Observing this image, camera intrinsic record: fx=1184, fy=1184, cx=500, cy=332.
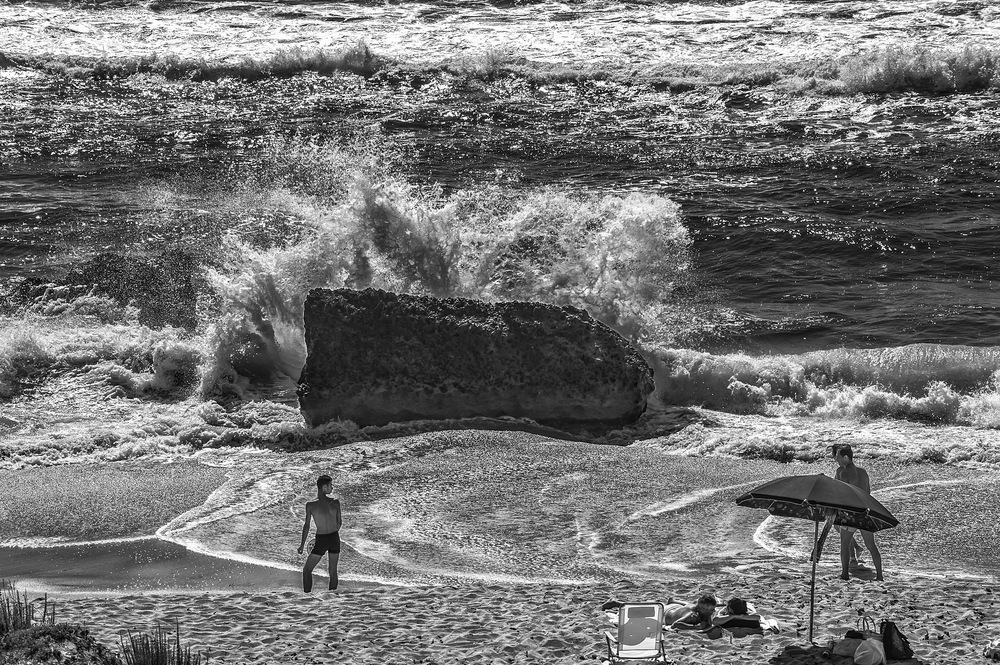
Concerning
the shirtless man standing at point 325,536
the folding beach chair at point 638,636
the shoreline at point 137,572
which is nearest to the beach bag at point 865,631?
the folding beach chair at point 638,636

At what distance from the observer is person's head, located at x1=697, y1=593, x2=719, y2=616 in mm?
7359

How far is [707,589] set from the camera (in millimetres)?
8102

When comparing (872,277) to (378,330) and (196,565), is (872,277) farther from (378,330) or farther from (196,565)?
(196,565)

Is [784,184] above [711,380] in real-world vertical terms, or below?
above

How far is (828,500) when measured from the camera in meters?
7.22

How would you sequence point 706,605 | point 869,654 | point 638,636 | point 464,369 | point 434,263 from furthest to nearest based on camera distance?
point 434,263, point 464,369, point 706,605, point 638,636, point 869,654

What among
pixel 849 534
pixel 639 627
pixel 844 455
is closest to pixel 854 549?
pixel 849 534

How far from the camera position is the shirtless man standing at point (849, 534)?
8398 mm

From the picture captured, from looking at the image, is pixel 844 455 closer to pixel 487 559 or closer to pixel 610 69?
A: pixel 487 559

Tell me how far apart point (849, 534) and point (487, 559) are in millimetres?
2692

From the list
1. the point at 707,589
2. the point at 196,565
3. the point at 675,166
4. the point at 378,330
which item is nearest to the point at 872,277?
the point at 675,166

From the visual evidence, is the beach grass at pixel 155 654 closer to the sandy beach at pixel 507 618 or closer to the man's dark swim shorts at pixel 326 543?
the sandy beach at pixel 507 618

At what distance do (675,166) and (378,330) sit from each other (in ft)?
36.7

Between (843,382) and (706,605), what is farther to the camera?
(843,382)
